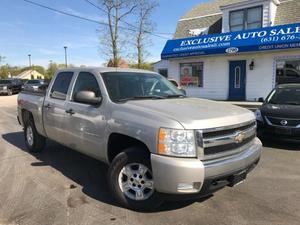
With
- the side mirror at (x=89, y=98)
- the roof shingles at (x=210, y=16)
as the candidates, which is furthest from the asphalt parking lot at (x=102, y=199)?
the roof shingles at (x=210, y=16)

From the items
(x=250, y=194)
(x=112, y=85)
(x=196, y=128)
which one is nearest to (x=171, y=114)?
(x=196, y=128)

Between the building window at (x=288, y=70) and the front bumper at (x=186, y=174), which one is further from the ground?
the building window at (x=288, y=70)

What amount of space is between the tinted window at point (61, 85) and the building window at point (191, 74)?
1490 centimetres

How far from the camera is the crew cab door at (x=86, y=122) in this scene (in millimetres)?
4656

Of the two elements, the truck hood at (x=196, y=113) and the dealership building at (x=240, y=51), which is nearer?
the truck hood at (x=196, y=113)

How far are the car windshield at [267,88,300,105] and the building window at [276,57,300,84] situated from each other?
8118mm

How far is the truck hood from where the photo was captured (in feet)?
12.2

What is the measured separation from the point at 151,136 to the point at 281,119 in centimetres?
481

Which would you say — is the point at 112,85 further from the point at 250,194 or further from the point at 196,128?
the point at 250,194

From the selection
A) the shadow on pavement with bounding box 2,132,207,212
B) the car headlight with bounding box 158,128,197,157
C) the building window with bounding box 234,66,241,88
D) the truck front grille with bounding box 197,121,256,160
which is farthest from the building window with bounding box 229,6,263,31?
the car headlight with bounding box 158,128,197,157

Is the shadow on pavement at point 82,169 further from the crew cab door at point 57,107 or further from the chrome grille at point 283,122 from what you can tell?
the chrome grille at point 283,122

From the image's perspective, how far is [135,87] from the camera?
5.07 m

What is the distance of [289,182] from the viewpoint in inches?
207

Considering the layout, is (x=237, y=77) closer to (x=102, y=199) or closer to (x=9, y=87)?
(x=102, y=199)
